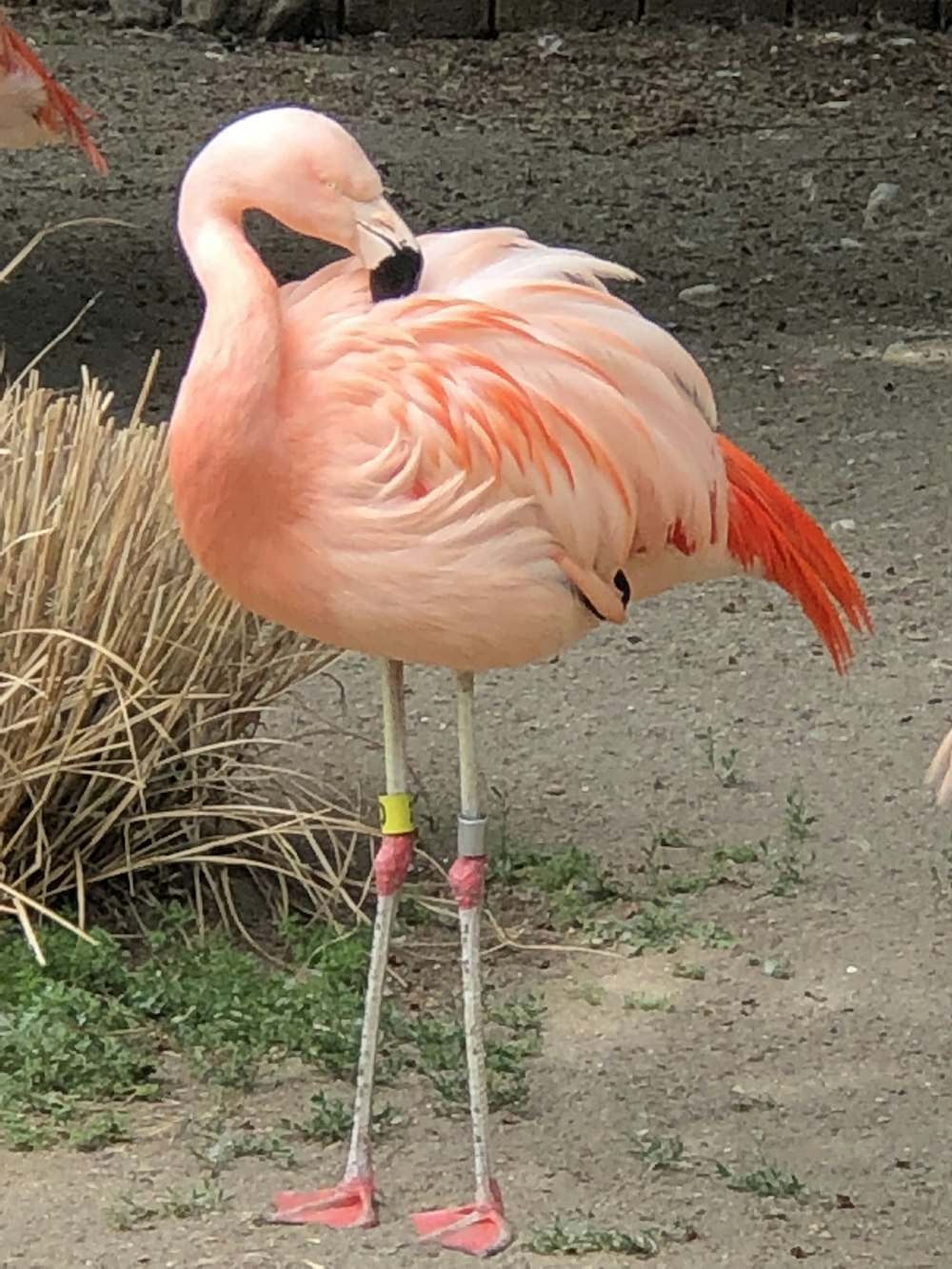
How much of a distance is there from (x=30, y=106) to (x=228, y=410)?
3.67 metres

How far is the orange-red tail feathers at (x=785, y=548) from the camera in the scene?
2713 mm

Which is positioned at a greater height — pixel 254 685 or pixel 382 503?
pixel 382 503

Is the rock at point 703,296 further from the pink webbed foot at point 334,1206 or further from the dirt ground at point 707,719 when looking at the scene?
the pink webbed foot at point 334,1206

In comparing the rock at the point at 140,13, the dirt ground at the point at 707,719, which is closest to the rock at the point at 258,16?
the rock at the point at 140,13

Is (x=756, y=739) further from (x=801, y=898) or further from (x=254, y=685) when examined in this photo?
(x=254, y=685)

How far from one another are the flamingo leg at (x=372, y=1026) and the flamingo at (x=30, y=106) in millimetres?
3412

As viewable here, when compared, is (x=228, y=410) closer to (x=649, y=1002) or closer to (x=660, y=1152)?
(x=660, y=1152)

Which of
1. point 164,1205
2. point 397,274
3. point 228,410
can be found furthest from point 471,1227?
point 397,274

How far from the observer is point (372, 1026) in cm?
264

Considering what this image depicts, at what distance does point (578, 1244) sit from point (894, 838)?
4.35 ft

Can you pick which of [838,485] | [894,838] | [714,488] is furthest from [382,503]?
[838,485]

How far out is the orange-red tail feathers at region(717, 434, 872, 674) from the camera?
107 inches

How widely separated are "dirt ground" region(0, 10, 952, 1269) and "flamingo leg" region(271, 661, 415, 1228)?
1.5 inches

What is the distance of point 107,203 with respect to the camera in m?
7.70
